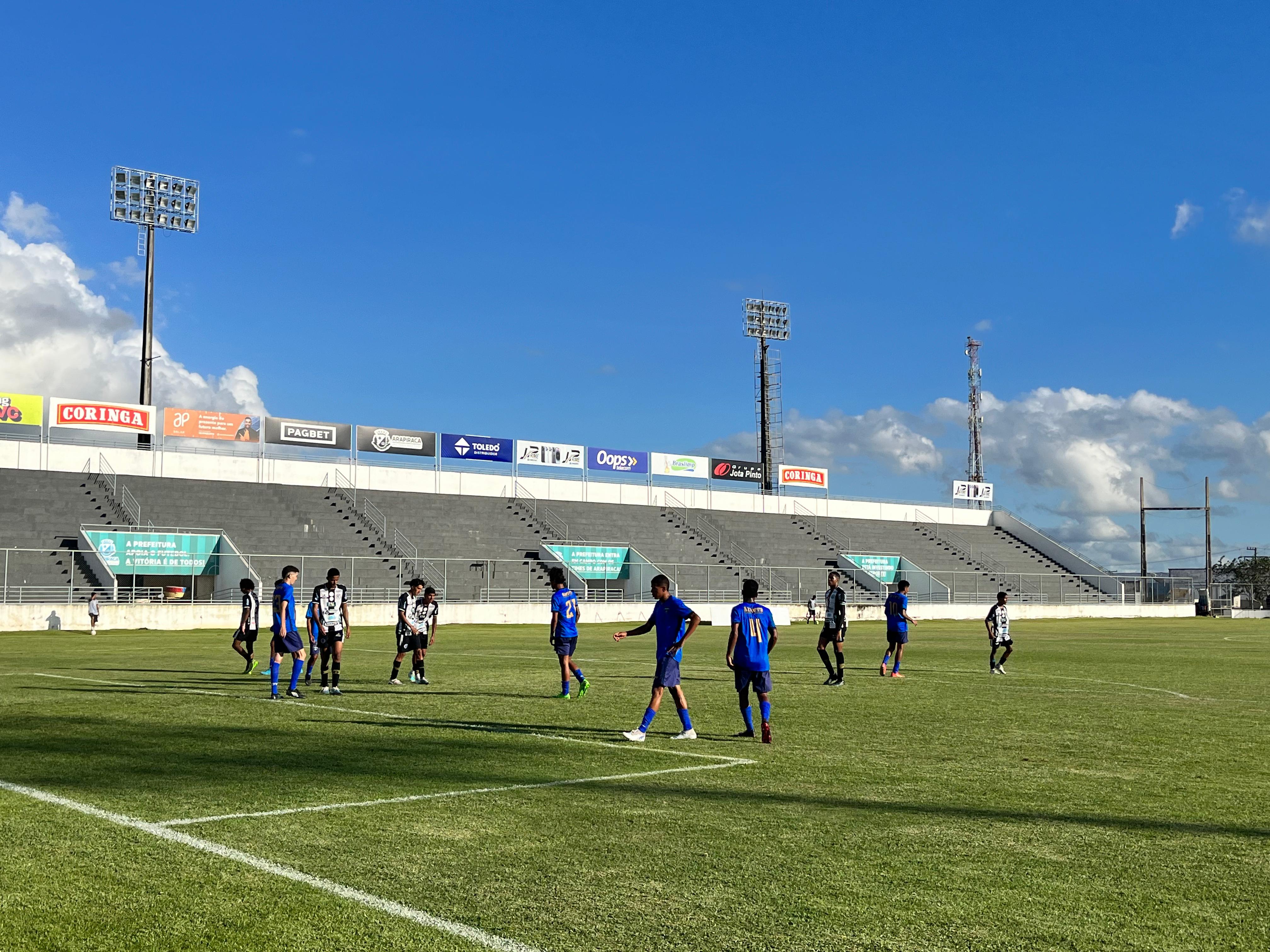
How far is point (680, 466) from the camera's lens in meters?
78.6

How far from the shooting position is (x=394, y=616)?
47.6m

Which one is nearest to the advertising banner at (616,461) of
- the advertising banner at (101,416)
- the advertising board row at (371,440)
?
the advertising board row at (371,440)

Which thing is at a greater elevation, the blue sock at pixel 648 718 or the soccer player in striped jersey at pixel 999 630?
the soccer player in striped jersey at pixel 999 630

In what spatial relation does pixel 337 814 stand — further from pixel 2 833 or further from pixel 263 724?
pixel 263 724

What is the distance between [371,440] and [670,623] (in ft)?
182

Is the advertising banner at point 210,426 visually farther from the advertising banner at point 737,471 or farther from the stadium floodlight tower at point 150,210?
the advertising banner at point 737,471

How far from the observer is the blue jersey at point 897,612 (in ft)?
73.9

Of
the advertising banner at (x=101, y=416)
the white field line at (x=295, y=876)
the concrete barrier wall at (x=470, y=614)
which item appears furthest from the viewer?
the advertising banner at (x=101, y=416)

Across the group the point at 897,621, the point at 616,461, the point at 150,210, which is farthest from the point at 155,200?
the point at 897,621

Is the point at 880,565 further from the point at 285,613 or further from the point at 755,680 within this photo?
the point at 755,680

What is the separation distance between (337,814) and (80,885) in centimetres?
224

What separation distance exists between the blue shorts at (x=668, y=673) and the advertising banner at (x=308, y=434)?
174ft

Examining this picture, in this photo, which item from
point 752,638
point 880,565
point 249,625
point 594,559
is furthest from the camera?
point 880,565

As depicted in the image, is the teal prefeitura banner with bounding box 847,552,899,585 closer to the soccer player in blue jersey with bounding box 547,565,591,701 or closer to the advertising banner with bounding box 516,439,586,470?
the advertising banner with bounding box 516,439,586,470
